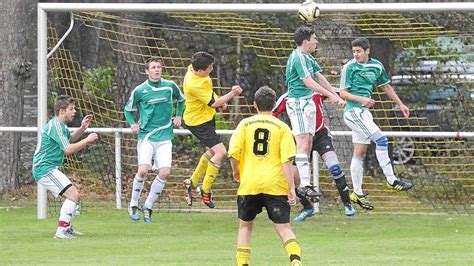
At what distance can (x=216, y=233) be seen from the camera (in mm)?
15961

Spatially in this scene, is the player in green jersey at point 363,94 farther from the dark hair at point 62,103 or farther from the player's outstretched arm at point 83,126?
the dark hair at point 62,103

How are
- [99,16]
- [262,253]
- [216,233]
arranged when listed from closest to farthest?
1. [262,253]
2. [216,233]
3. [99,16]

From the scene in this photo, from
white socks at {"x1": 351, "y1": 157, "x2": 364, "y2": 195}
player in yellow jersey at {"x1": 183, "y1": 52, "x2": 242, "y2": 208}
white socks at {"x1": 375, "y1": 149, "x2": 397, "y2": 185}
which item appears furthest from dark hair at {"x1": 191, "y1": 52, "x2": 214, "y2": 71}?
white socks at {"x1": 375, "y1": 149, "x2": 397, "y2": 185}

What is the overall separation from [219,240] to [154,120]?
7.93 ft

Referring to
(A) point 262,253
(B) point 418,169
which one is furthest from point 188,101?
(B) point 418,169

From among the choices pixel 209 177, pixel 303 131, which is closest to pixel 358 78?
pixel 303 131

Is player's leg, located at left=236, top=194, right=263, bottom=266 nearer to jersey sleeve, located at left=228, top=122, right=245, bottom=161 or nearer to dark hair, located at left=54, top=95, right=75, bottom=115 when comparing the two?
jersey sleeve, located at left=228, top=122, right=245, bottom=161

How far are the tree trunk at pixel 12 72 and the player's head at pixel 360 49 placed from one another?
7072 millimetres

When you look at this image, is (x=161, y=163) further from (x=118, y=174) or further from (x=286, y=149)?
(x=286, y=149)

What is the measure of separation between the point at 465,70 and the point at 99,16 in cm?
553

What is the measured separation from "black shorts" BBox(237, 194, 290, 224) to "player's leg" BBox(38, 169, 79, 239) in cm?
384

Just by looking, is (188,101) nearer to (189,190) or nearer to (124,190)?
(189,190)

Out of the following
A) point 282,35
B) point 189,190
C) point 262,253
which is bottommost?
point 262,253

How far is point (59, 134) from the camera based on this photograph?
15.1m
